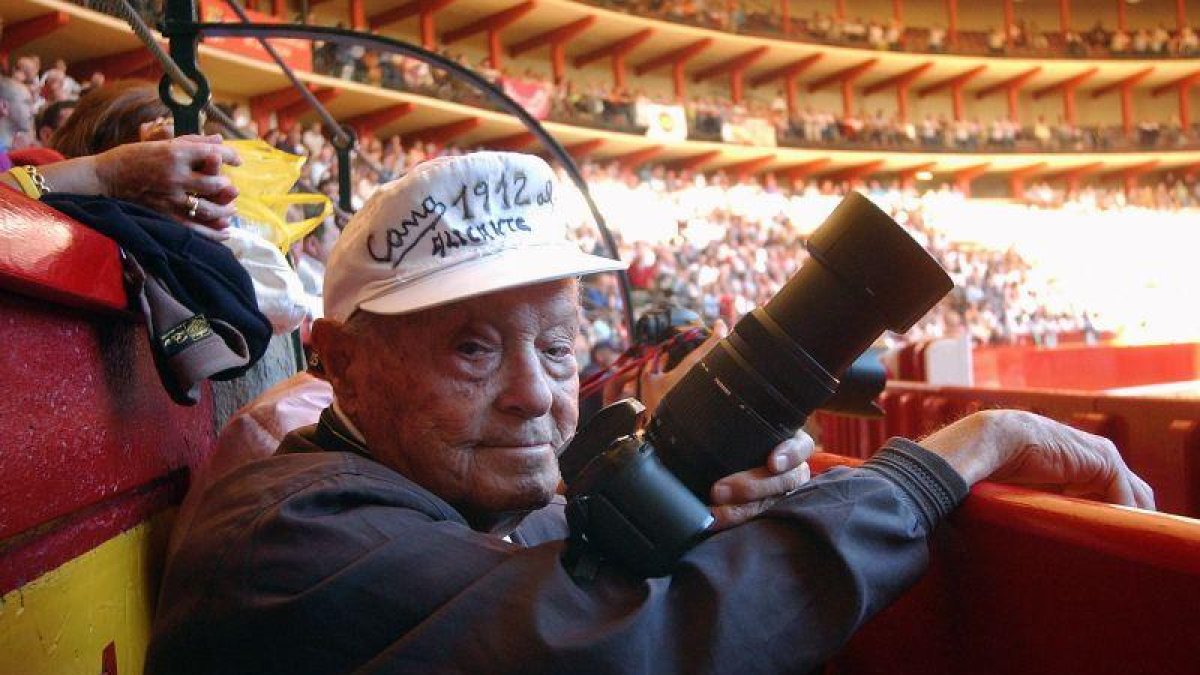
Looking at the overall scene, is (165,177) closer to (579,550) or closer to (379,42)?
(579,550)

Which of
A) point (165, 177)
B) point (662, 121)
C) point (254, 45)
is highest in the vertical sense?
point (254, 45)

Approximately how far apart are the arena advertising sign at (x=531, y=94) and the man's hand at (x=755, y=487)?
12651mm

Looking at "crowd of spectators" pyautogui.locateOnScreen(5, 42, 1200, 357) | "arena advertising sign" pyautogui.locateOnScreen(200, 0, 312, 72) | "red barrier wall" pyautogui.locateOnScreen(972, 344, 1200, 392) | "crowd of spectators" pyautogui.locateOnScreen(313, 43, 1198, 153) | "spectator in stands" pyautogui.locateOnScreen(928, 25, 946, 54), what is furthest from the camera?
"spectator in stands" pyautogui.locateOnScreen(928, 25, 946, 54)

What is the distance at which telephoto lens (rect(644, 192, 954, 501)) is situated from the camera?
742 millimetres

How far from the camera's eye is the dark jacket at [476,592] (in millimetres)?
642

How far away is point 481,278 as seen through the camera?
0.83 meters

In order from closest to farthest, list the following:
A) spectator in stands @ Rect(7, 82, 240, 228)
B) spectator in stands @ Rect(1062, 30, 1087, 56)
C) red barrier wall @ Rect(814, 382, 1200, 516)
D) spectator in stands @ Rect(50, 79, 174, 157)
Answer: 1. spectator in stands @ Rect(7, 82, 240, 228)
2. spectator in stands @ Rect(50, 79, 174, 157)
3. red barrier wall @ Rect(814, 382, 1200, 516)
4. spectator in stands @ Rect(1062, 30, 1087, 56)

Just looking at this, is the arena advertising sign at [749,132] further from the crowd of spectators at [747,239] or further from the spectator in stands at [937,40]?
the spectator in stands at [937,40]

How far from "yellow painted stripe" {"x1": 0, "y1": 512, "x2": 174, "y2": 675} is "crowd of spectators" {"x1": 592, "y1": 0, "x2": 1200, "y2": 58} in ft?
55.1

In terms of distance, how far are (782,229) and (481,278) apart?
15.5 metres

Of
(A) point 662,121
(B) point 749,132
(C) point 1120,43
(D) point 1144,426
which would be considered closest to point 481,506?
(D) point 1144,426

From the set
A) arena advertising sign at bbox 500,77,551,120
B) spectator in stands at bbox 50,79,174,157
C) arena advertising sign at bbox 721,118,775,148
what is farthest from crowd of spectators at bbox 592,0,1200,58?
spectator in stands at bbox 50,79,174,157

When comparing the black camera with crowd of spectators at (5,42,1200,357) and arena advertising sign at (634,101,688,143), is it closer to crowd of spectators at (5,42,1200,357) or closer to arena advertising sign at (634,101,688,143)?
crowd of spectators at (5,42,1200,357)

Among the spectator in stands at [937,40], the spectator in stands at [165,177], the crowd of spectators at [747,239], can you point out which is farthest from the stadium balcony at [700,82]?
the spectator in stands at [165,177]
